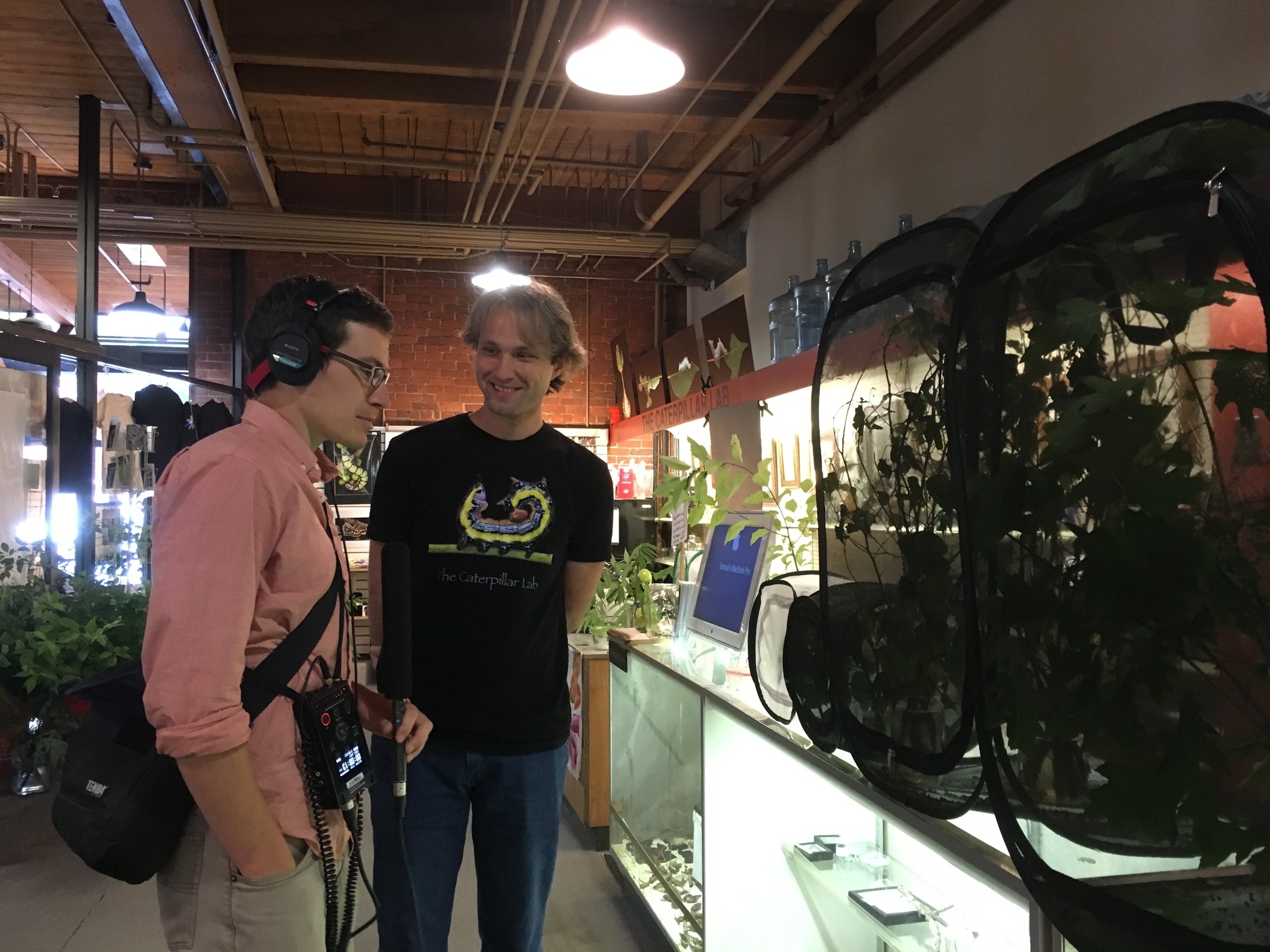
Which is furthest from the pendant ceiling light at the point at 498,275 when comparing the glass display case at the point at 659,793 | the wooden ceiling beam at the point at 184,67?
the glass display case at the point at 659,793

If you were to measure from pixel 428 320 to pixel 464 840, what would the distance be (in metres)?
6.25

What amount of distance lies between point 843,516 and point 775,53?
383 cm

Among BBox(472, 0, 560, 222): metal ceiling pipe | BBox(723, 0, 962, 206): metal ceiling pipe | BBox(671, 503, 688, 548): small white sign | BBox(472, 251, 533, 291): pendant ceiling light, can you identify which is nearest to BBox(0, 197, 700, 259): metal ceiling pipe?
BBox(472, 251, 533, 291): pendant ceiling light

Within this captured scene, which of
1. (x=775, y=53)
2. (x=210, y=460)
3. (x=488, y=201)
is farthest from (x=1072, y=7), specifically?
(x=488, y=201)

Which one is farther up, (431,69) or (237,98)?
(431,69)

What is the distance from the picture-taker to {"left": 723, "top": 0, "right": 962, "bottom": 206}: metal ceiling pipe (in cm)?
345

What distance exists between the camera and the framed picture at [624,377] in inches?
261

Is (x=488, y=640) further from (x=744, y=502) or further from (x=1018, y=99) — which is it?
(x=1018, y=99)

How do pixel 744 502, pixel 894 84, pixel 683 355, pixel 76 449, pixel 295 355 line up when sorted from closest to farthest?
pixel 295 355
pixel 744 502
pixel 894 84
pixel 76 449
pixel 683 355

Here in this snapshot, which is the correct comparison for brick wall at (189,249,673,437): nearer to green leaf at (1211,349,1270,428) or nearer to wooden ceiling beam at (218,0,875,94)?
wooden ceiling beam at (218,0,875,94)

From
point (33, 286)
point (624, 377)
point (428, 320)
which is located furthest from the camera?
point (33, 286)

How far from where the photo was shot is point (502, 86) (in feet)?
13.1

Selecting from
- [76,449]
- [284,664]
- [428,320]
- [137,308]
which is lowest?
[284,664]

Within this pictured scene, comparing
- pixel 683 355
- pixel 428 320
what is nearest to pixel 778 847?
pixel 683 355
